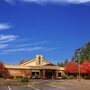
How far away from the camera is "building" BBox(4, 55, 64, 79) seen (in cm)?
9729

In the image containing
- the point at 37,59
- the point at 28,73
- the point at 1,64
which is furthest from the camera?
the point at 37,59

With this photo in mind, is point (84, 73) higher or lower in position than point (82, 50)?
lower

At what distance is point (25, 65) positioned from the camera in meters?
104

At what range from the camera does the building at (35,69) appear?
97.3 metres

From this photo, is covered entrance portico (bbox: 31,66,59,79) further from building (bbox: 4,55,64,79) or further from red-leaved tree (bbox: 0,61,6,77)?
red-leaved tree (bbox: 0,61,6,77)

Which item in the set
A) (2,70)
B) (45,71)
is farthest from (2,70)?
(45,71)

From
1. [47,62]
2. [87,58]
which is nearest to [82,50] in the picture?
[87,58]

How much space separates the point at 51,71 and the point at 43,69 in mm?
3422

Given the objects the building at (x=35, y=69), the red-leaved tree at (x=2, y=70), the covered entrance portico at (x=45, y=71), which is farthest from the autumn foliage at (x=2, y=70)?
the covered entrance portico at (x=45, y=71)

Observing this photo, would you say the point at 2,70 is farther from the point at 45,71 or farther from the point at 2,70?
the point at 45,71

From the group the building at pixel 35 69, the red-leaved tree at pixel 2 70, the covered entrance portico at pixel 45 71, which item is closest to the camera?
the red-leaved tree at pixel 2 70

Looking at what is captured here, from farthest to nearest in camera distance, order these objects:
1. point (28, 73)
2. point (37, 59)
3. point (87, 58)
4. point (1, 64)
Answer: point (87, 58) < point (37, 59) < point (28, 73) < point (1, 64)

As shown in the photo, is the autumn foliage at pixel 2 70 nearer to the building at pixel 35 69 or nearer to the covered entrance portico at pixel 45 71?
the building at pixel 35 69

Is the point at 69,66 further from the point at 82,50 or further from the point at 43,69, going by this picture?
the point at 82,50
